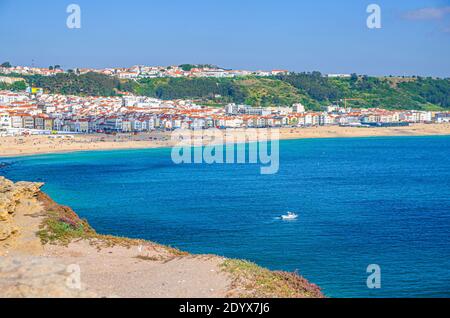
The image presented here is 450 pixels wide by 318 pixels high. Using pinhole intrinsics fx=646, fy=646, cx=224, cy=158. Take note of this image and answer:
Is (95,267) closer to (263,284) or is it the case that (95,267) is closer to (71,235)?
(71,235)

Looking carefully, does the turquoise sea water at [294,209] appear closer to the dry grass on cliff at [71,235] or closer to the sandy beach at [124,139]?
the dry grass on cliff at [71,235]

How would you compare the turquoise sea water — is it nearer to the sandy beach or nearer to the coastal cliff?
the coastal cliff

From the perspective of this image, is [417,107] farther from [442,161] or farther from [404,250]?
[404,250]

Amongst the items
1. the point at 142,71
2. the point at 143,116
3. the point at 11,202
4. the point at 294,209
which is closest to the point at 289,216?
the point at 294,209

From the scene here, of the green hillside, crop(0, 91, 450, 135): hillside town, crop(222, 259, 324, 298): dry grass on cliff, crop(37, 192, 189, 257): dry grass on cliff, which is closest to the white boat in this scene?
crop(37, 192, 189, 257): dry grass on cliff
